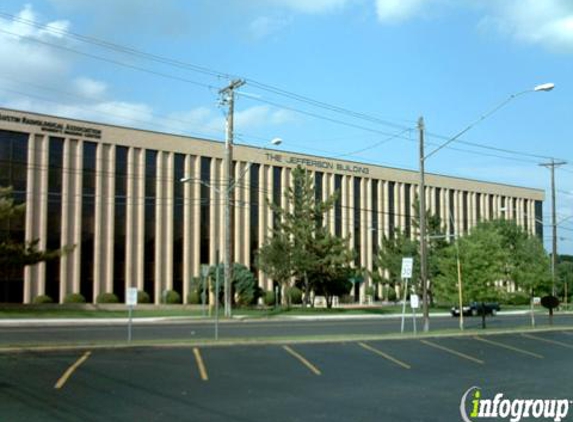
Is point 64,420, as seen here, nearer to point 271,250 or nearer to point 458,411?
point 458,411

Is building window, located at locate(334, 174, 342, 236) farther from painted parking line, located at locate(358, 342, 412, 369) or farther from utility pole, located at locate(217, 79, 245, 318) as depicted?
painted parking line, located at locate(358, 342, 412, 369)

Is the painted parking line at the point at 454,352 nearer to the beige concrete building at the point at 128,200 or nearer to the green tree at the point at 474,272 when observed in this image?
the green tree at the point at 474,272

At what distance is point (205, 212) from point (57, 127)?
15.3 metres

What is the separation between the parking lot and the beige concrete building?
28711 mm

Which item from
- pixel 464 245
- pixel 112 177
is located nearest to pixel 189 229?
pixel 112 177

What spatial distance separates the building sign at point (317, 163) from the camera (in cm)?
6965

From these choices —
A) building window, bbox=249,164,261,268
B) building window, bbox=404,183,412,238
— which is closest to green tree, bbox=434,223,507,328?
building window, bbox=249,164,261,268

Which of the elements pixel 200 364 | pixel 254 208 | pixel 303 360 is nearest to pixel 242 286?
pixel 254 208

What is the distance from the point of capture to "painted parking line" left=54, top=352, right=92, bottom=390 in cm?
1296

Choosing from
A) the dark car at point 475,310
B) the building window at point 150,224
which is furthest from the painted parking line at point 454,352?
the building window at point 150,224

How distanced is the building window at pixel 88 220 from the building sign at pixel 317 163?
17.9m

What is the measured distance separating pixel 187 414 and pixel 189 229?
2062 inches

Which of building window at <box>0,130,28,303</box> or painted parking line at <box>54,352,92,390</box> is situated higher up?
building window at <box>0,130,28,303</box>

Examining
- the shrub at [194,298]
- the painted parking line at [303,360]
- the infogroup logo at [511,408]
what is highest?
the painted parking line at [303,360]
